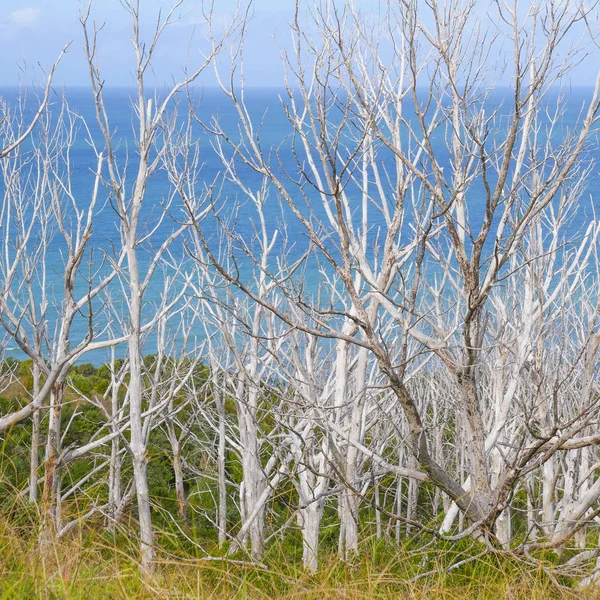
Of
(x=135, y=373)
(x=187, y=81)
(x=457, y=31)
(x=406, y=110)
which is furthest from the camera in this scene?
(x=406, y=110)

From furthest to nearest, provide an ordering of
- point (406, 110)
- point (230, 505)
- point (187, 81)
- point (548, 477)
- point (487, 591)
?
point (406, 110) < point (230, 505) < point (548, 477) < point (187, 81) < point (487, 591)

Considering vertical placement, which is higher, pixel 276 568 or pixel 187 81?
pixel 187 81

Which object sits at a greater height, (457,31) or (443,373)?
(457,31)

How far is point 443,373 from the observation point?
14609mm

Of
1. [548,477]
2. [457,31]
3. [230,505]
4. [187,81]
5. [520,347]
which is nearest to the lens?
[457,31]

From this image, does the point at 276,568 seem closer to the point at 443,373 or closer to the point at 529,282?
the point at 529,282

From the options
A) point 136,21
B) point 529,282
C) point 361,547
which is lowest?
point 361,547

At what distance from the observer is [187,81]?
7.04 meters

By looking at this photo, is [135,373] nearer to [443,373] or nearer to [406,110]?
[443,373]

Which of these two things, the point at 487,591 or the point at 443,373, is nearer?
the point at 487,591

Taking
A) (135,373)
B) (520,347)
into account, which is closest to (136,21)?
(135,373)

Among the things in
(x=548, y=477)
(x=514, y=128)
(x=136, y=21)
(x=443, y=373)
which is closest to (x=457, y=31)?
(x=514, y=128)

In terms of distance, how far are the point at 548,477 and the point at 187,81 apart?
6666 millimetres

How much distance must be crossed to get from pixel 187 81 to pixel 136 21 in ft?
2.44
